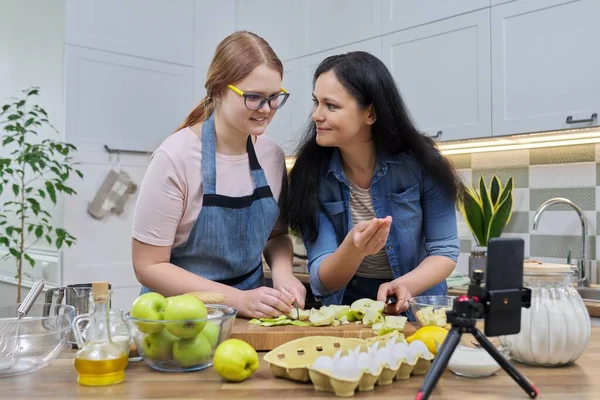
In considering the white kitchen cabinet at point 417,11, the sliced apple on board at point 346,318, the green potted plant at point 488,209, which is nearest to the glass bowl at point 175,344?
the sliced apple on board at point 346,318

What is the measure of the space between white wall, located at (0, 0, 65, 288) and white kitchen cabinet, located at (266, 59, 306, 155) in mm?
1192

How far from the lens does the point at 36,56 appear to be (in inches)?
132

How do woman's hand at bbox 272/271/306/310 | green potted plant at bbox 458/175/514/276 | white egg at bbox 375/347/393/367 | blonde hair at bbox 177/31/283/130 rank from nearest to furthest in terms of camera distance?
white egg at bbox 375/347/393/367 → woman's hand at bbox 272/271/306/310 → blonde hair at bbox 177/31/283/130 → green potted plant at bbox 458/175/514/276

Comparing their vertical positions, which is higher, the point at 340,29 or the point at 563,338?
the point at 340,29

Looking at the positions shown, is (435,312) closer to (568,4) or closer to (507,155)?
(568,4)

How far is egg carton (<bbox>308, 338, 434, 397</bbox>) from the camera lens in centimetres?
84

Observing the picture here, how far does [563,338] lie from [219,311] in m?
0.60

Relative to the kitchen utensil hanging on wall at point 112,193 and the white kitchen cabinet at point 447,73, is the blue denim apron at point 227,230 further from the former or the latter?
the kitchen utensil hanging on wall at point 112,193

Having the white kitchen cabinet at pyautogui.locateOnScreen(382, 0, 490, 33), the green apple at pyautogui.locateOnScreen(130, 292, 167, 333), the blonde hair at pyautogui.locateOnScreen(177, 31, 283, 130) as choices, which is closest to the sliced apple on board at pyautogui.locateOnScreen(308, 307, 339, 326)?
the green apple at pyautogui.locateOnScreen(130, 292, 167, 333)

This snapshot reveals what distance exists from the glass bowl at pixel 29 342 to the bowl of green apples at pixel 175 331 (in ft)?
0.46

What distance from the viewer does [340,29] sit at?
3.04 meters

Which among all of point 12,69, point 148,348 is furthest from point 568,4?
point 12,69

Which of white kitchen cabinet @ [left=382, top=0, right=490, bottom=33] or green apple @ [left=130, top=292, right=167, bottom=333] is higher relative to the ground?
white kitchen cabinet @ [left=382, top=0, right=490, bottom=33]

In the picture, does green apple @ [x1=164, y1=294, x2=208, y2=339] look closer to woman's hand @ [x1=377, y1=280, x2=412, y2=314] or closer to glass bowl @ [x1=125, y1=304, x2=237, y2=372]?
glass bowl @ [x1=125, y1=304, x2=237, y2=372]
